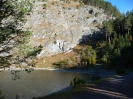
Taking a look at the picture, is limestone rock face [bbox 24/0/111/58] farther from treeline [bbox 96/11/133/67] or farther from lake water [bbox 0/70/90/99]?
lake water [bbox 0/70/90/99]

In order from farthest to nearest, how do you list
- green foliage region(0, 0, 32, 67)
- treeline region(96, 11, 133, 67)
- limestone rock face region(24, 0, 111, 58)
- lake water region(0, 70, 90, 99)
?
limestone rock face region(24, 0, 111, 58) < treeline region(96, 11, 133, 67) < lake water region(0, 70, 90, 99) < green foliage region(0, 0, 32, 67)

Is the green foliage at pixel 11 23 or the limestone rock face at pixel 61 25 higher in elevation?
the limestone rock face at pixel 61 25

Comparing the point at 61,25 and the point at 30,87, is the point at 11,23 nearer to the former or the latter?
the point at 30,87

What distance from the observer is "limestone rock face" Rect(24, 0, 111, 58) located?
166 m

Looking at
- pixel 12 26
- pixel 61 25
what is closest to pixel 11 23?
pixel 12 26

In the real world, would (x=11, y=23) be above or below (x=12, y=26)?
above

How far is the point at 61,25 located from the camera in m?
180

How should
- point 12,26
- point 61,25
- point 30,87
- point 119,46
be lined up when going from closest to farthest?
point 12,26 < point 30,87 < point 119,46 < point 61,25

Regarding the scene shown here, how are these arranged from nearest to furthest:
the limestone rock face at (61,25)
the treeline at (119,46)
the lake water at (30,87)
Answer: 1. the lake water at (30,87)
2. the treeline at (119,46)
3. the limestone rock face at (61,25)

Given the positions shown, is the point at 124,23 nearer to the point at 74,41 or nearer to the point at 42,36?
the point at 74,41

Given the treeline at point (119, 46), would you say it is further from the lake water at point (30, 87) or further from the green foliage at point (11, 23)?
the green foliage at point (11, 23)

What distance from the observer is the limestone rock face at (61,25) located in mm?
165500

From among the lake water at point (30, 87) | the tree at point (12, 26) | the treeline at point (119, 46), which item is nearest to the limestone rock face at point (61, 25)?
the treeline at point (119, 46)

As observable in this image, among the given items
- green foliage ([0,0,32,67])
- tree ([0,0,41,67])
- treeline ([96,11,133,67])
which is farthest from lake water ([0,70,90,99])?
treeline ([96,11,133,67])
